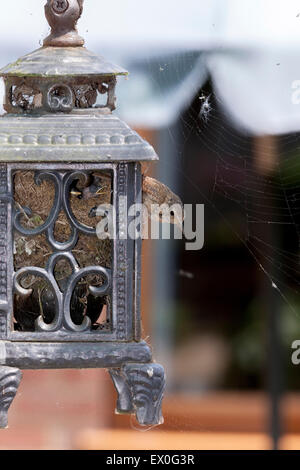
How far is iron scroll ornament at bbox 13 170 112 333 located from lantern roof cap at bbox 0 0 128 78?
18 cm

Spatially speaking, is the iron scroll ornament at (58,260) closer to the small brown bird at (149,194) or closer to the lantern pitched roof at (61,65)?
the small brown bird at (149,194)

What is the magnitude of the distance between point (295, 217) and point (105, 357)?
160cm

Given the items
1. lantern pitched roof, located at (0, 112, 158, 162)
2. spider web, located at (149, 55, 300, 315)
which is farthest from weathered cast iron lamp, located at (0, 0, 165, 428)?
spider web, located at (149, 55, 300, 315)

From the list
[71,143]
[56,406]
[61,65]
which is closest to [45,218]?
[71,143]

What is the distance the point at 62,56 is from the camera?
1675 mm

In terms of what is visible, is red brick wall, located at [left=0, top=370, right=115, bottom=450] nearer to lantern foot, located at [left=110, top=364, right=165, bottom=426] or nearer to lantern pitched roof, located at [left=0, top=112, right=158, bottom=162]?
lantern foot, located at [left=110, top=364, right=165, bottom=426]

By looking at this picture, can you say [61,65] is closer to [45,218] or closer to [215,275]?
[45,218]

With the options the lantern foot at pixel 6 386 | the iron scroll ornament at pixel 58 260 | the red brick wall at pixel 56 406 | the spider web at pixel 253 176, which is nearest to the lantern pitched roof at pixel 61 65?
the iron scroll ornament at pixel 58 260

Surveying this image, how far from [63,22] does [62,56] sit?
0.23 feet

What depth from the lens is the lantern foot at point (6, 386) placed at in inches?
65.7

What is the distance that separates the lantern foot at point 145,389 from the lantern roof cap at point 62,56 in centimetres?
54

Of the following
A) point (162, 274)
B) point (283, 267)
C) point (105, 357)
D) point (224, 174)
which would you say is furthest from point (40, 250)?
point (162, 274)

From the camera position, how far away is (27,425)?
3951 millimetres

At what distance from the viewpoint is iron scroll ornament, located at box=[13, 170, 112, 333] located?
1678 mm
